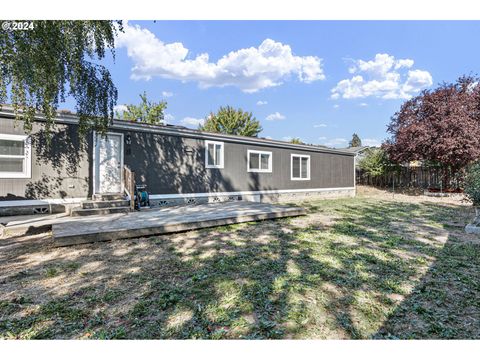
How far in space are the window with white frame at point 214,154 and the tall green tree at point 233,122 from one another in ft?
86.6

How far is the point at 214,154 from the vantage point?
9.83 meters

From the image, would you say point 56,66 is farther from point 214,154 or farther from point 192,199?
point 214,154

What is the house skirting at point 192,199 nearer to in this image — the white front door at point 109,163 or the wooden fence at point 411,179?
the white front door at point 109,163

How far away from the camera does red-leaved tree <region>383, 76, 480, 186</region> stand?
42.5 feet

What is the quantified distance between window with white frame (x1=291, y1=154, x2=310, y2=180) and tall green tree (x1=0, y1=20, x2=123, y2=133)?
8516 millimetres

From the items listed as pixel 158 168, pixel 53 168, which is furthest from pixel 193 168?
pixel 53 168

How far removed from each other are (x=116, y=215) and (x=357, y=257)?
5342 mm

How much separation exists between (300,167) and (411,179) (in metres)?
9.31

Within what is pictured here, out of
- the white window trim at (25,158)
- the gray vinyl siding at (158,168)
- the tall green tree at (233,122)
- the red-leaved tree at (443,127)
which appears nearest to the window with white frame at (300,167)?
the gray vinyl siding at (158,168)

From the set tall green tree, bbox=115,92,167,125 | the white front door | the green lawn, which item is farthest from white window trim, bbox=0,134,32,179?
tall green tree, bbox=115,92,167,125
